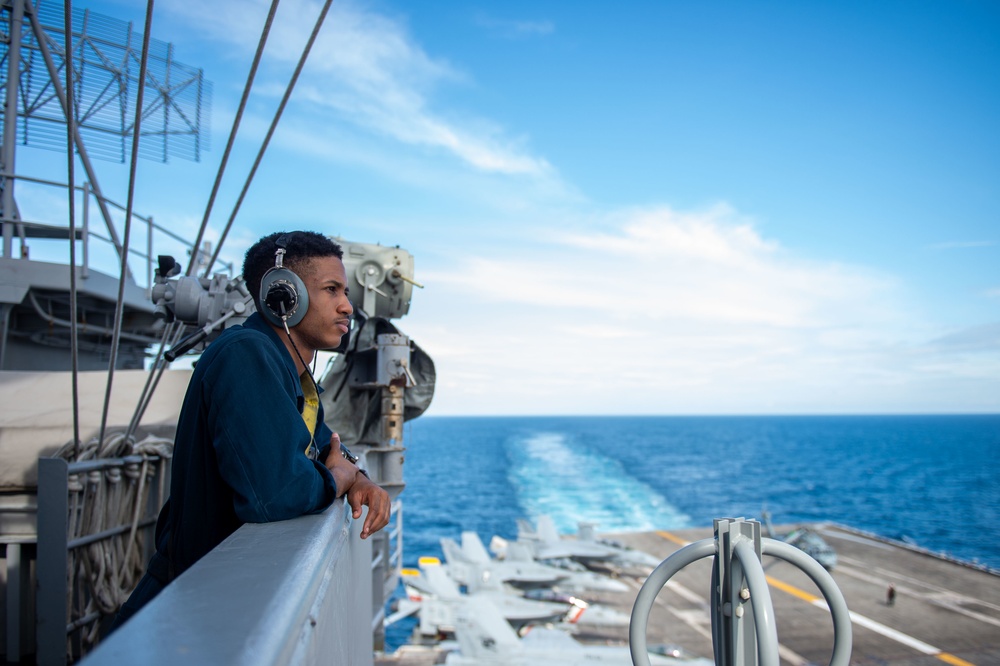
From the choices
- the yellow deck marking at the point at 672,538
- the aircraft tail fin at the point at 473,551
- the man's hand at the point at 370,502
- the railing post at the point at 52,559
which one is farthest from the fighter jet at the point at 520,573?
the man's hand at the point at 370,502

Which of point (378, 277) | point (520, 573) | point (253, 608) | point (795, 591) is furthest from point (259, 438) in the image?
point (795, 591)

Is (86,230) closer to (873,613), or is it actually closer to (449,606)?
(449,606)

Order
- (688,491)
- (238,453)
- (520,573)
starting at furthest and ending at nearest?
(688,491) → (520,573) → (238,453)

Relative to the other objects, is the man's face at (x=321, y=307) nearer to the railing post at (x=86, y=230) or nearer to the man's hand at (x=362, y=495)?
the man's hand at (x=362, y=495)

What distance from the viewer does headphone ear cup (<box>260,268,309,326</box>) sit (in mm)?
2184

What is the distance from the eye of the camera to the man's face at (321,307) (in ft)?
7.62

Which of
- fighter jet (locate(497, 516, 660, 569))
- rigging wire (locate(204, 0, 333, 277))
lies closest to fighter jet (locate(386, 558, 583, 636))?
fighter jet (locate(497, 516, 660, 569))

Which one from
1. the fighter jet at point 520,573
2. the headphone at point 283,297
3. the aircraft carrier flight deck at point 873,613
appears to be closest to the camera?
the headphone at point 283,297

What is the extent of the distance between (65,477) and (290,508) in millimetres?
2934

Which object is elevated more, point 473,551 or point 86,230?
point 86,230

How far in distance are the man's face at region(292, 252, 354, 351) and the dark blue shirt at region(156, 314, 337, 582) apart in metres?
0.29

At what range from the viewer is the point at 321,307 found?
2.33 meters

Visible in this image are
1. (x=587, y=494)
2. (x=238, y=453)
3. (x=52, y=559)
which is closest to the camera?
(x=238, y=453)

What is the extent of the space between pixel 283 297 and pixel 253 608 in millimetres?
1355
